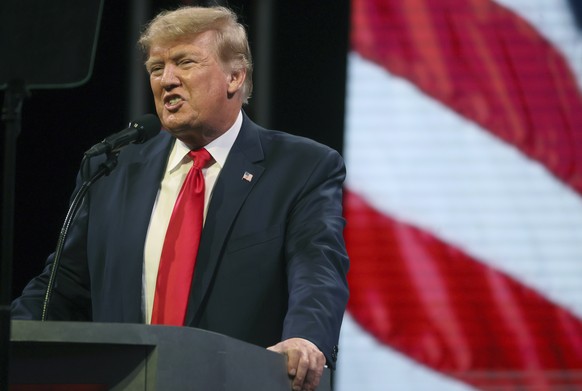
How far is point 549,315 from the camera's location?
14.5ft

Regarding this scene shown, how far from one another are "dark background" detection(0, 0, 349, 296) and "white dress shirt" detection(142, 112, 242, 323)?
204 centimetres

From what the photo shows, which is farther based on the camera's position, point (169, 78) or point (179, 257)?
point (169, 78)

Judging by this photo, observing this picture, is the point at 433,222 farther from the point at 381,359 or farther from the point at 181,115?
the point at 181,115

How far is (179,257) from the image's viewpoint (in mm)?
2197

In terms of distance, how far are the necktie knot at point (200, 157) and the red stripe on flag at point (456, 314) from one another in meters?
2.21

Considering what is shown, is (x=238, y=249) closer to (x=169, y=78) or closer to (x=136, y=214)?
(x=136, y=214)

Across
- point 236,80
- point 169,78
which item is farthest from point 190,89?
point 236,80

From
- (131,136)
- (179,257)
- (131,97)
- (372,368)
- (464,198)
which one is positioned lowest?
(372,368)

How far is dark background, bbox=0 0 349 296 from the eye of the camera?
448 cm

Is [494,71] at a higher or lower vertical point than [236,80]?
lower

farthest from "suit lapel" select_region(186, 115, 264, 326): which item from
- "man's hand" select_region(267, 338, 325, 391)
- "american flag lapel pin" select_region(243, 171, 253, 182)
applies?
"man's hand" select_region(267, 338, 325, 391)

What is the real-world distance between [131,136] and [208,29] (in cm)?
46

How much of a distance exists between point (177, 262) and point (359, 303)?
2.37 metres

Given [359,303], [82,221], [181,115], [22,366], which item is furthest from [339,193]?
[359,303]
